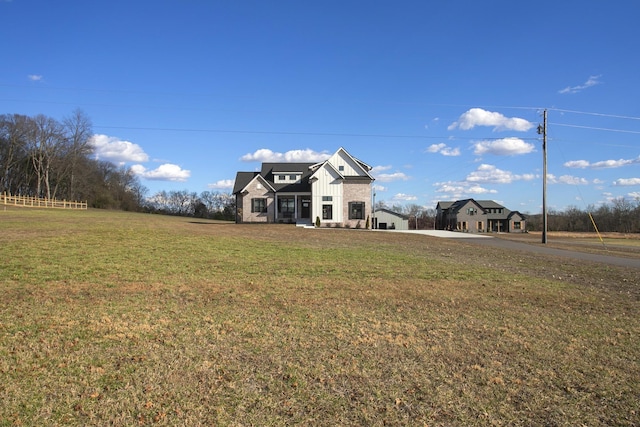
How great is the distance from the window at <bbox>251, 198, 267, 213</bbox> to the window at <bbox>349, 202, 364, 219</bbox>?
9490 millimetres

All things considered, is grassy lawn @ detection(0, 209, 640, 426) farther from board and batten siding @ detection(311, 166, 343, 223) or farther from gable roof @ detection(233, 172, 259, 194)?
gable roof @ detection(233, 172, 259, 194)

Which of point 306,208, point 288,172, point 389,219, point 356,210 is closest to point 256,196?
point 288,172

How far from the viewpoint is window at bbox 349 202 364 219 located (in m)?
38.4

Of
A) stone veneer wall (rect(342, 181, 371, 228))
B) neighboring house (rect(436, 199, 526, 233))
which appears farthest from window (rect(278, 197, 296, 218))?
neighboring house (rect(436, 199, 526, 233))

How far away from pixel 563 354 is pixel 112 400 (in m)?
5.70

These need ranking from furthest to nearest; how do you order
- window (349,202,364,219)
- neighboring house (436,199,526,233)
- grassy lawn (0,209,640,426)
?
neighboring house (436,199,526,233) < window (349,202,364,219) < grassy lawn (0,209,640,426)

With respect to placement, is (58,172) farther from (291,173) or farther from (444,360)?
(444,360)

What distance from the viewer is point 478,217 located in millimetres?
80375

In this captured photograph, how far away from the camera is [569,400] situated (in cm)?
405

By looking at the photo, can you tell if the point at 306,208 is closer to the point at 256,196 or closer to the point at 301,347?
the point at 256,196

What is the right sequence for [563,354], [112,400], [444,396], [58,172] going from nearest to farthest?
[112,400] < [444,396] < [563,354] < [58,172]

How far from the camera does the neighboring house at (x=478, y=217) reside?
262ft

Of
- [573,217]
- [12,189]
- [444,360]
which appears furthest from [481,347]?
[573,217]

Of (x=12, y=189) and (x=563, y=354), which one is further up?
(x=12, y=189)
